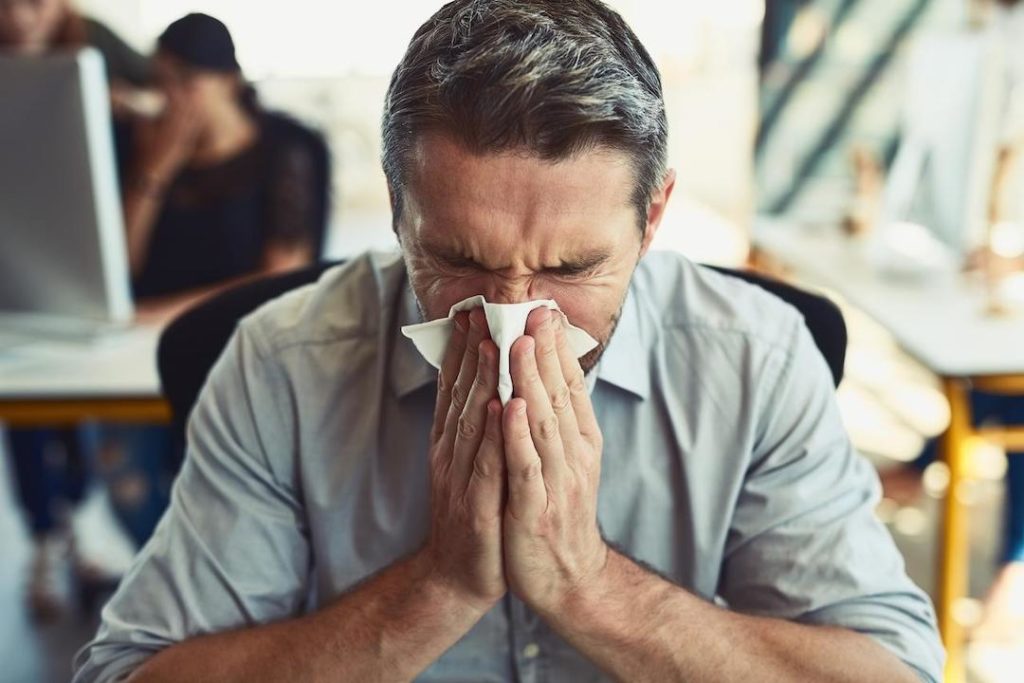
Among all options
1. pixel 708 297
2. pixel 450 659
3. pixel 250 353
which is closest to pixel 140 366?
pixel 250 353

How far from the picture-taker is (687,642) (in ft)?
3.13

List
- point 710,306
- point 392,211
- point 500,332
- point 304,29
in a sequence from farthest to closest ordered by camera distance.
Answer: point 304,29 < point 710,306 < point 392,211 < point 500,332

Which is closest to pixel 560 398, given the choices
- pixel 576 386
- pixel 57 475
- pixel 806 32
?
pixel 576 386

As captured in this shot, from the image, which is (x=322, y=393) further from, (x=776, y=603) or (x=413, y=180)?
(x=776, y=603)

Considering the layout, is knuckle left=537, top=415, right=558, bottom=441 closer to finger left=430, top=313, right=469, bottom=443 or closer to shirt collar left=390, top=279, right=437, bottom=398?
finger left=430, top=313, right=469, bottom=443

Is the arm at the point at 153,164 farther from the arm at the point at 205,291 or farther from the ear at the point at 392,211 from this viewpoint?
the ear at the point at 392,211

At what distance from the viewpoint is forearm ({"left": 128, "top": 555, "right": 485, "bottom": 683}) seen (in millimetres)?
942

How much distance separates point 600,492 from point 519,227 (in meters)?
0.33

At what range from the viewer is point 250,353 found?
1.08 m

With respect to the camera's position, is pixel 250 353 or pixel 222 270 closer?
pixel 250 353

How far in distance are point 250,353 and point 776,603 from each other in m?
0.58

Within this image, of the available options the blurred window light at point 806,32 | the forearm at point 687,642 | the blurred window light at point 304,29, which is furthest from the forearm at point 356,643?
the blurred window light at point 806,32

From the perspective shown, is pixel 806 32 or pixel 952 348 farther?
pixel 806 32

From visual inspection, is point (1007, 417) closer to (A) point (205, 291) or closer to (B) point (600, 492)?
(B) point (600, 492)
